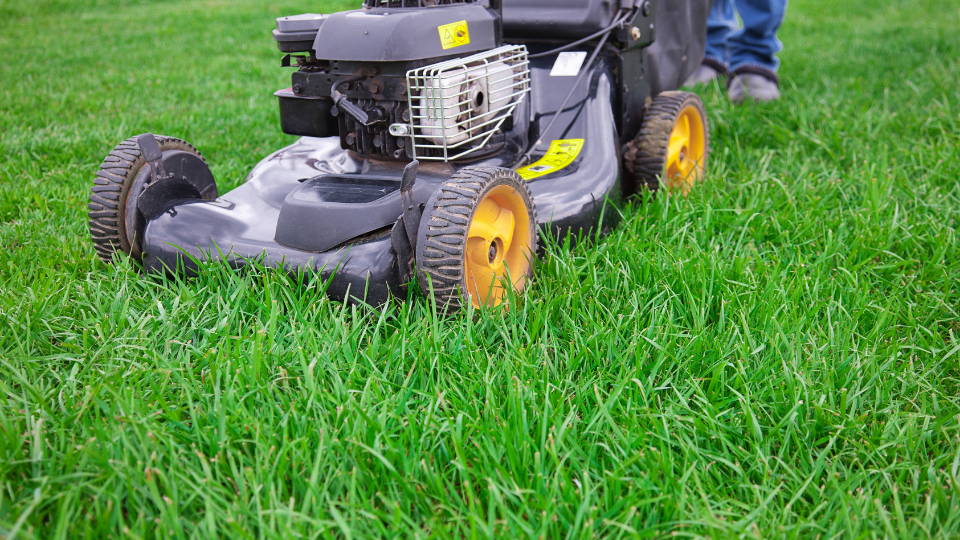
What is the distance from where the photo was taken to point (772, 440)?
1356mm

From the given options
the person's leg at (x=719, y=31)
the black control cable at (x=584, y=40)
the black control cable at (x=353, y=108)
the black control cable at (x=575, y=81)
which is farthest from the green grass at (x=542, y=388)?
Answer: the person's leg at (x=719, y=31)

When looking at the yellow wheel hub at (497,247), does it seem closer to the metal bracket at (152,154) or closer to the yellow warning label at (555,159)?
the yellow warning label at (555,159)

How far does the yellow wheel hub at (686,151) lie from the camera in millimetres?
2572

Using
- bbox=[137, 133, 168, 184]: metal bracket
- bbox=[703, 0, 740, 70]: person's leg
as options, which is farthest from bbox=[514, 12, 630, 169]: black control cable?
bbox=[703, 0, 740, 70]: person's leg

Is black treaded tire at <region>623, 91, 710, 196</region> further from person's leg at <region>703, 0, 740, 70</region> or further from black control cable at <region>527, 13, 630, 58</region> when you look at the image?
person's leg at <region>703, 0, 740, 70</region>

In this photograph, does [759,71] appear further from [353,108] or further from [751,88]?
[353,108]

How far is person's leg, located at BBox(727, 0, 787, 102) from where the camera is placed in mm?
3850

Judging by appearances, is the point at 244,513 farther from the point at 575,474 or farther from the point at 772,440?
the point at 772,440

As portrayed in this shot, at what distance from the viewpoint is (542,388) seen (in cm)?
Answer: 145

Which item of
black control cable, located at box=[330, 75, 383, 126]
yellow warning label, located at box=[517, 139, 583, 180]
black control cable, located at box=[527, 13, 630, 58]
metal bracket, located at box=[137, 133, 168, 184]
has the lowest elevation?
yellow warning label, located at box=[517, 139, 583, 180]

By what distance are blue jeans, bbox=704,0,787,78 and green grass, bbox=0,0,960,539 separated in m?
1.61

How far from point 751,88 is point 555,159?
7.04 ft

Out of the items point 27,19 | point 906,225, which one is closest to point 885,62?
point 906,225

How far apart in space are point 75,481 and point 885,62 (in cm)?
489
